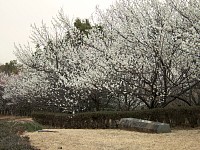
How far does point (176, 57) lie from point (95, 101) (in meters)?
5.89

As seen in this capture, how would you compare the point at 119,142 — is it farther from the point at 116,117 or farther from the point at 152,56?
the point at 152,56

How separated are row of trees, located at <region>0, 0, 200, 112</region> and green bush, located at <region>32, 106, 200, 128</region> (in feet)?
3.99

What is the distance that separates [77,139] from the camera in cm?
1008

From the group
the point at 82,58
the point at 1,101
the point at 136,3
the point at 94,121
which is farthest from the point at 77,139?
the point at 1,101

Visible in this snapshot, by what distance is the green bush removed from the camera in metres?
13.4

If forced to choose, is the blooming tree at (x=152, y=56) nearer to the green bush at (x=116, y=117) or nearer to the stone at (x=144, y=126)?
the green bush at (x=116, y=117)

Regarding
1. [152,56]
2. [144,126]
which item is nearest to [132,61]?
[152,56]

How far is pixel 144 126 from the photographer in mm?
12414

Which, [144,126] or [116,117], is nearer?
[144,126]

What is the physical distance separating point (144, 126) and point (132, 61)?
4.09 metres

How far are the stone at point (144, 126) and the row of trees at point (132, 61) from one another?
2.23 metres

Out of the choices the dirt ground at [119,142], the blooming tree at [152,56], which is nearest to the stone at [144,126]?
the dirt ground at [119,142]

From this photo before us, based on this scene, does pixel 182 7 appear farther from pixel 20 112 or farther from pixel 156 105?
pixel 20 112

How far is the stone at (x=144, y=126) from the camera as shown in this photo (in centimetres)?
1188
